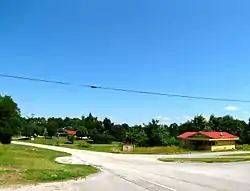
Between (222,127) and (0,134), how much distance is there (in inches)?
2358

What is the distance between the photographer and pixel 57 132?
15988 centimetres

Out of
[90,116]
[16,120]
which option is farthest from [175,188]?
[90,116]

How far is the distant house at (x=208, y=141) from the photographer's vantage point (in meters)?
84.2

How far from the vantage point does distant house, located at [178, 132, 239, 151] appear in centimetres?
8415

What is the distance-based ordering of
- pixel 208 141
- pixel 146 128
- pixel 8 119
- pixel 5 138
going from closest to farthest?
pixel 208 141, pixel 5 138, pixel 8 119, pixel 146 128

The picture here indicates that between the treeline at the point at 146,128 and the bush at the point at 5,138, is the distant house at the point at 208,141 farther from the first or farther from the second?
the bush at the point at 5,138

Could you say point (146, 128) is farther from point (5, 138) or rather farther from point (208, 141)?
point (5, 138)

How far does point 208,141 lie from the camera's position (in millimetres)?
84438

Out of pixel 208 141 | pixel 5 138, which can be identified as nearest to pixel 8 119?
pixel 5 138

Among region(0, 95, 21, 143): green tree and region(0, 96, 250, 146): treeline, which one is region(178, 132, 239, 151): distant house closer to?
region(0, 96, 250, 146): treeline

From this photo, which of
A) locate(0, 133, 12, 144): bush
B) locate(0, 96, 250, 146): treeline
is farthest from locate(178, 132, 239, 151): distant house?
locate(0, 133, 12, 144): bush

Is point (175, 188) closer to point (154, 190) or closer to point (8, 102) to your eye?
point (154, 190)

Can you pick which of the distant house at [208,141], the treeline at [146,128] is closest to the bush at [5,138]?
the treeline at [146,128]

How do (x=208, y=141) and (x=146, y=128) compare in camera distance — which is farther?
(x=146, y=128)
